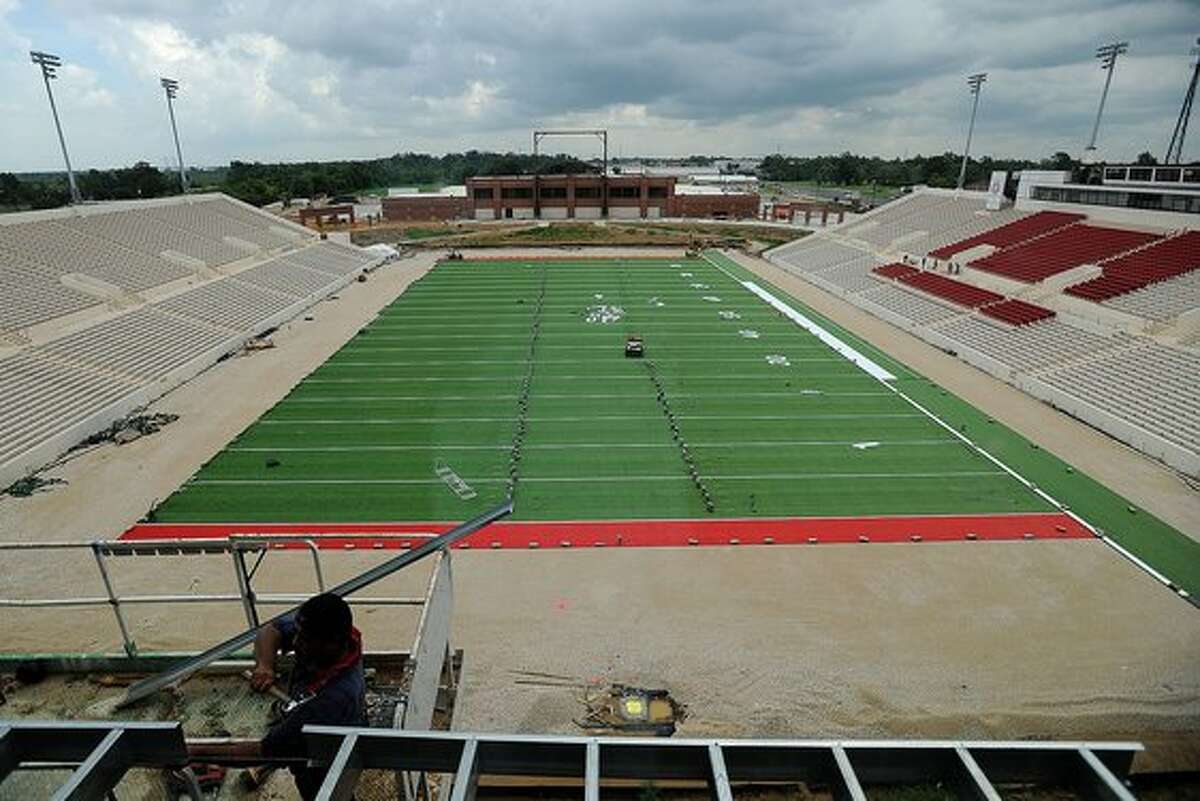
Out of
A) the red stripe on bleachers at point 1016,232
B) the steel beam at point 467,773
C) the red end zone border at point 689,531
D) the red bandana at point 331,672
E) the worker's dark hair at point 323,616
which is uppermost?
the steel beam at point 467,773

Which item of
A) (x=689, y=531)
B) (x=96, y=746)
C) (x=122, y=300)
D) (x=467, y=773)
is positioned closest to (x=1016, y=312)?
(x=689, y=531)

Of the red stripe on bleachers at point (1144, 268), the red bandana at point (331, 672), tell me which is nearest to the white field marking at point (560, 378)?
the red stripe on bleachers at point (1144, 268)

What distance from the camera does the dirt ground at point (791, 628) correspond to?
27.1 ft

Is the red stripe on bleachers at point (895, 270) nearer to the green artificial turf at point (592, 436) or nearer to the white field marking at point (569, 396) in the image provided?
the green artificial turf at point (592, 436)

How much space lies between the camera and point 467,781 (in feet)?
8.21

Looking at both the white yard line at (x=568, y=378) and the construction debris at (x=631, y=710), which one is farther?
the white yard line at (x=568, y=378)

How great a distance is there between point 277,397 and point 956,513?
16.7 metres

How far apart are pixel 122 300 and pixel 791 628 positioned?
25703 mm

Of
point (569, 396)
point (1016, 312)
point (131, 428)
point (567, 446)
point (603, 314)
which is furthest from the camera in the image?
point (603, 314)

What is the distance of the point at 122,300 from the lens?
985 inches

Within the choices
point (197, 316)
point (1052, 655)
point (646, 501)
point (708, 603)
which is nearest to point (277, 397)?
point (197, 316)

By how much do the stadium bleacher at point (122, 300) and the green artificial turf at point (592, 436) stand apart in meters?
4.13

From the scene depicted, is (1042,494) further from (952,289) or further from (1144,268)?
(952,289)

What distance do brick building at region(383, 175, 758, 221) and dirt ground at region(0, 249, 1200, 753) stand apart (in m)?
57.9
